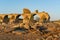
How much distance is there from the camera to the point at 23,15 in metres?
55.3

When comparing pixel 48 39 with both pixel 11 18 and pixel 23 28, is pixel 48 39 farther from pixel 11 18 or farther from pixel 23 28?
pixel 11 18

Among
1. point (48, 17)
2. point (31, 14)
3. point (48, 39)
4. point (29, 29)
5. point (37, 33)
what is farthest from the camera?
point (31, 14)

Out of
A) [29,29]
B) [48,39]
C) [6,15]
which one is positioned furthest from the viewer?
[6,15]

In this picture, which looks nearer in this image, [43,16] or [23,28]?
[23,28]

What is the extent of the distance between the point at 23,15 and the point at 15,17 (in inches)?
100

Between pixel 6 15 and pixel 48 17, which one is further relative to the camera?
pixel 6 15

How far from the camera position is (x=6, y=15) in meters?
58.5

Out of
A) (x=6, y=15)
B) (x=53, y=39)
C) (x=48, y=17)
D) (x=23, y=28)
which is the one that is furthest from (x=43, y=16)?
(x=53, y=39)

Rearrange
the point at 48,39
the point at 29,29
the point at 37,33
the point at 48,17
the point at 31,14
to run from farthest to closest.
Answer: the point at 31,14
the point at 48,17
the point at 29,29
the point at 37,33
the point at 48,39

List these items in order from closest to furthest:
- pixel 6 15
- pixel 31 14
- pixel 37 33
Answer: pixel 37 33
pixel 31 14
pixel 6 15

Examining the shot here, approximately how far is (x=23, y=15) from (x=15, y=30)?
141ft

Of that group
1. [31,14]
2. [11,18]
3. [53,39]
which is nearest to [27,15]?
[31,14]

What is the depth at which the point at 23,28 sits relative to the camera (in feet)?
42.9

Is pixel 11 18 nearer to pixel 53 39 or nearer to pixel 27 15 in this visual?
pixel 27 15
